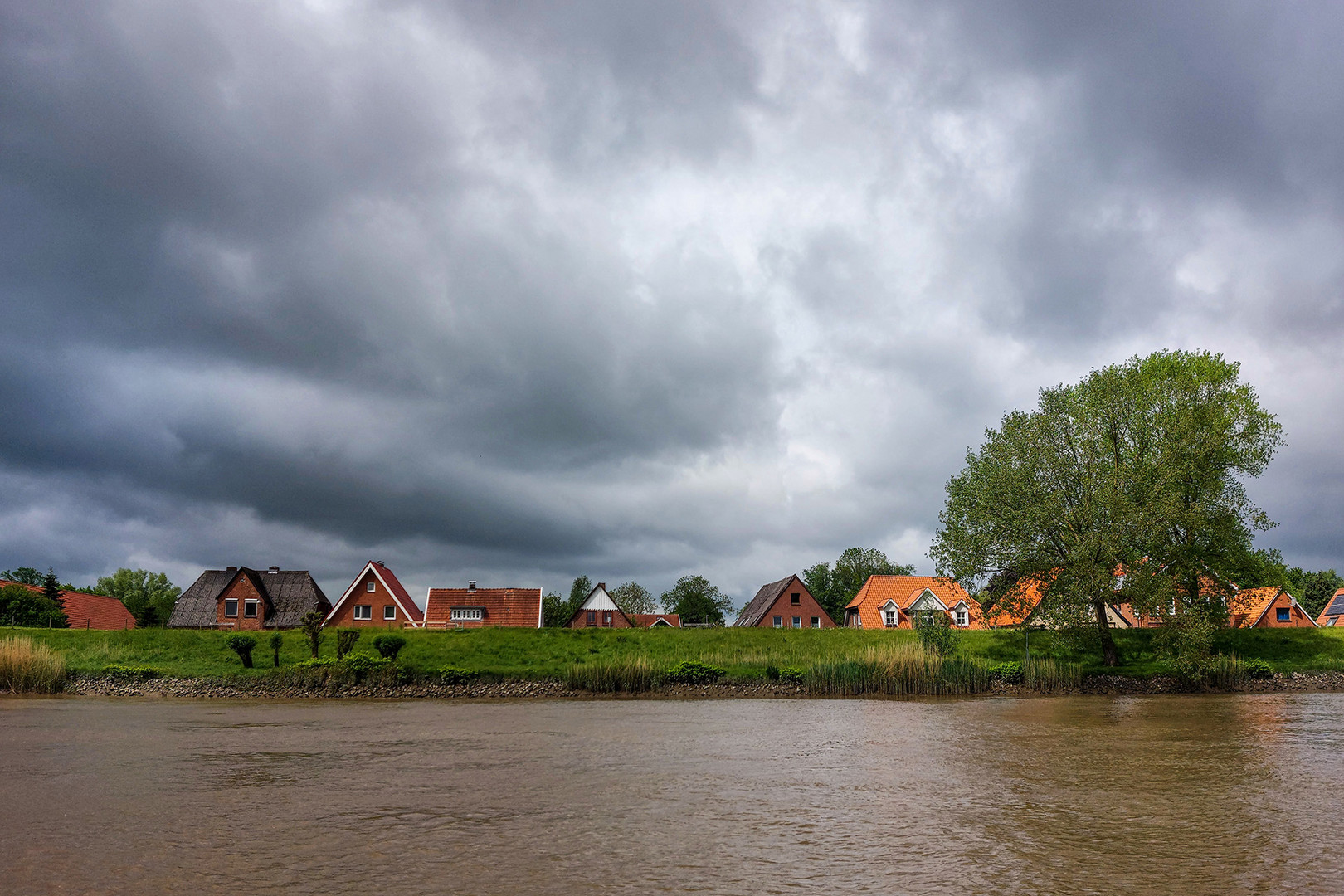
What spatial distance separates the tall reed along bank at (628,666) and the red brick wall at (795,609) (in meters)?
27.0

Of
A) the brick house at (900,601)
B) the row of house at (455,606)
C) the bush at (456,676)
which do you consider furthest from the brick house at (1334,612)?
the bush at (456,676)

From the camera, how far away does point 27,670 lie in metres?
31.3

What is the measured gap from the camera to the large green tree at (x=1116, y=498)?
36.5 m

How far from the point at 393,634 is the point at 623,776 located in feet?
116

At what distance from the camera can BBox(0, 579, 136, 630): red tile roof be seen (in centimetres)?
7231

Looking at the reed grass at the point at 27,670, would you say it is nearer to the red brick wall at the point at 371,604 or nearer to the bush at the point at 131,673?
the bush at the point at 131,673

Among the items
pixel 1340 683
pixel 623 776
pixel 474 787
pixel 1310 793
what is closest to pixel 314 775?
pixel 474 787

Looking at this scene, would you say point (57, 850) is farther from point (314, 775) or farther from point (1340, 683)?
point (1340, 683)

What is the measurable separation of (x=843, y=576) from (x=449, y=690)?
309 ft

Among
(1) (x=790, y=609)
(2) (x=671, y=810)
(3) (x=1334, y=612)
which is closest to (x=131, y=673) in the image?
(2) (x=671, y=810)

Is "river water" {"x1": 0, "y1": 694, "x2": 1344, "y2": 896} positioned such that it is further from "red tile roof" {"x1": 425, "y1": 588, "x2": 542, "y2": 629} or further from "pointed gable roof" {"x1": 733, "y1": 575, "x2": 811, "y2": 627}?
"pointed gable roof" {"x1": 733, "y1": 575, "x2": 811, "y2": 627}

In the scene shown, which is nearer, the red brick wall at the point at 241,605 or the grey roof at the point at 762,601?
the red brick wall at the point at 241,605

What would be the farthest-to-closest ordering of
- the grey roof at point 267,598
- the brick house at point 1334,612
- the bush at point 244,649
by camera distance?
1. the brick house at point 1334,612
2. the grey roof at point 267,598
3. the bush at point 244,649

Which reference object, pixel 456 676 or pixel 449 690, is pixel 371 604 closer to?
pixel 456 676
